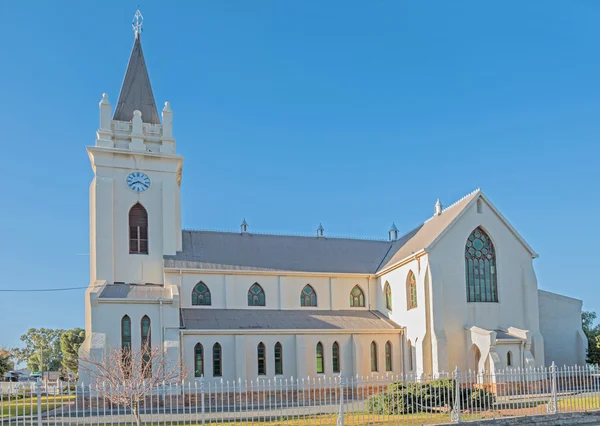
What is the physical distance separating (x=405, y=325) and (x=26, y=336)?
112022 mm

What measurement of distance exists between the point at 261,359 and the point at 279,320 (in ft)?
9.31

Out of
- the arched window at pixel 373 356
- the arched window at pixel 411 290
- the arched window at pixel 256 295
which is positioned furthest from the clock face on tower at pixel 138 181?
the arched window at pixel 411 290

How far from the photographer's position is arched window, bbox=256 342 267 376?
33.3 metres

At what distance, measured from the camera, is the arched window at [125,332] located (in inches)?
1239

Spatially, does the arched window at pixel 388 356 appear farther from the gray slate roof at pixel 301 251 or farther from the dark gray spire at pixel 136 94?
the dark gray spire at pixel 136 94

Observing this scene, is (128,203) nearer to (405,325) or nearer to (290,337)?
(290,337)

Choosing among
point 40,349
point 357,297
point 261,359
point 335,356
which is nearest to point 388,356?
point 335,356

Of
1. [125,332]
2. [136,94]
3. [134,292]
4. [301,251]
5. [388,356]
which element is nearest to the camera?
[125,332]

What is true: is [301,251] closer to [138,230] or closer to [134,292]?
[138,230]

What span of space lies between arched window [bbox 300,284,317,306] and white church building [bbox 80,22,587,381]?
0.07m

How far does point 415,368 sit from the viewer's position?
3394 cm

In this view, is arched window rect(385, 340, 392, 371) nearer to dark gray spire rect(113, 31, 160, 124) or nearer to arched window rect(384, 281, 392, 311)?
arched window rect(384, 281, 392, 311)

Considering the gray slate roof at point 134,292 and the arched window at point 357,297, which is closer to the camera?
the gray slate roof at point 134,292

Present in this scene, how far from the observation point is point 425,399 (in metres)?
21.8
